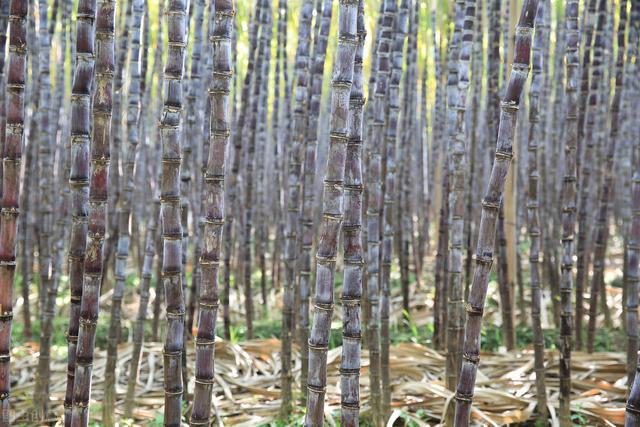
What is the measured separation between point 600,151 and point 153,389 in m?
2.53

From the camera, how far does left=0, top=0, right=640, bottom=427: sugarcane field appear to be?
5.05ft

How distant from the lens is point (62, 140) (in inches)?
179

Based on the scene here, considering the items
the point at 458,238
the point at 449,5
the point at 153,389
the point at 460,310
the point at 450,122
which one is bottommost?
the point at 153,389

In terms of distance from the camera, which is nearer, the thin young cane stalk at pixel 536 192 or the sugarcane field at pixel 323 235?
the sugarcane field at pixel 323 235

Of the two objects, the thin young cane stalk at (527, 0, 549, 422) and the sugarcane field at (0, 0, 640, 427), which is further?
the thin young cane stalk at (527, 0, 549, 422)

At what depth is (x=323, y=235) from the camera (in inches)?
60.2

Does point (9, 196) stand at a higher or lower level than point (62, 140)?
lower

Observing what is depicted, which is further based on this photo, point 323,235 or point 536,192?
point 536,192

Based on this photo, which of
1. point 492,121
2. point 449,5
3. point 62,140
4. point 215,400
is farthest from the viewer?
point 62,140

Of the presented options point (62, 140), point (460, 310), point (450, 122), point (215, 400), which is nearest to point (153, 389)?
point (215, 400)

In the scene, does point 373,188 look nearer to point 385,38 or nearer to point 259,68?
point 385,38

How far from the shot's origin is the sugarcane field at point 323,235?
1.54m

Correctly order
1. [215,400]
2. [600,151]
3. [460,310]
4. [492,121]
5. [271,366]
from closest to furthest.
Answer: [460,310] → [215,400] → [492,121] → [271,366] → [600,151]

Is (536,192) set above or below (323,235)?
above
